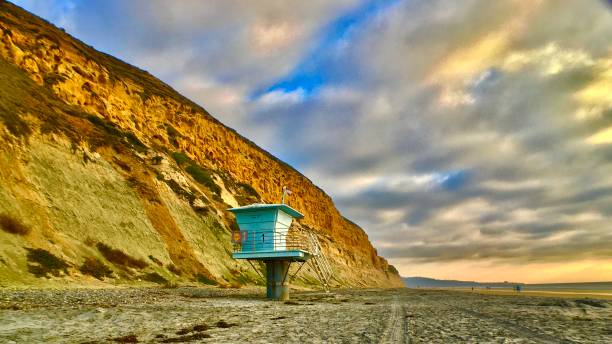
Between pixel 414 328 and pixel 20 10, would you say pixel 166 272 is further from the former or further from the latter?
pixel 20 10

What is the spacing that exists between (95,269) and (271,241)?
12628mm

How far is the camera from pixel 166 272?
35.2 metres

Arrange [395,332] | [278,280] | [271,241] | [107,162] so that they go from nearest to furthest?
[395,332] < [271,241] < [278,280] < [107,162]

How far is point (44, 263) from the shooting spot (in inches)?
977

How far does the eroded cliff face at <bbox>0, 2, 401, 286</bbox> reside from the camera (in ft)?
104

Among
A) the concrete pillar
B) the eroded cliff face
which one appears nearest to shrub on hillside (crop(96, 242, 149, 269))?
the eroded cliff face

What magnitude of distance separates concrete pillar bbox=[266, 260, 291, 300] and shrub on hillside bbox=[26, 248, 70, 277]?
12923mm

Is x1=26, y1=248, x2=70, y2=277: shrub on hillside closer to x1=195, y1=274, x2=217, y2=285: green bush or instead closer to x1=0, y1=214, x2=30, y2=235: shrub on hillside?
x1=0, y1=214, x2=30, y2=235: shrub on hillside

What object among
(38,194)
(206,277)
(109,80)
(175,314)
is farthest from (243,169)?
(175,314)

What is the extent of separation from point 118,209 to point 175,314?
2387 centimetres

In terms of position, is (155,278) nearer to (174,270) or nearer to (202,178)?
(174,270)

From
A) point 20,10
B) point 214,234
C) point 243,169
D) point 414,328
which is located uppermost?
point 20,10

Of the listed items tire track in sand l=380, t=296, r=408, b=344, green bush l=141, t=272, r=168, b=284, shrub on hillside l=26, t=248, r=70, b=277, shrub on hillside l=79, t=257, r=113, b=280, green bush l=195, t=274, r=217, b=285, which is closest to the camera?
tire track in sand l=380, t=296, r=408, b=344

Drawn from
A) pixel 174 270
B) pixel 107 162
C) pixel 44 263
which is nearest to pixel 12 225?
pixel 44 263
